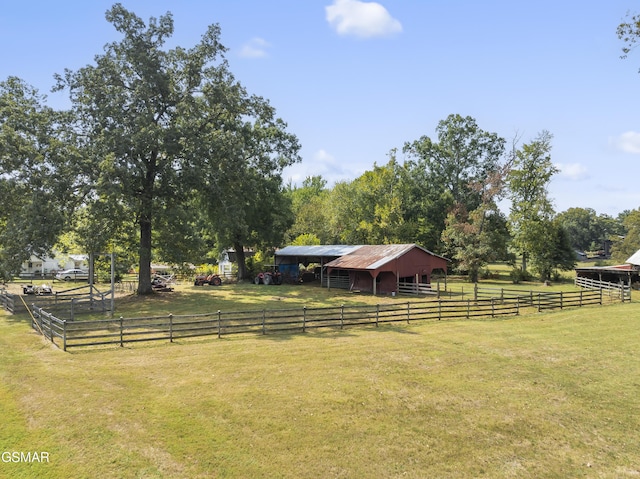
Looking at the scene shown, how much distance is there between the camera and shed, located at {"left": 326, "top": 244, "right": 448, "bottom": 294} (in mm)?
33000

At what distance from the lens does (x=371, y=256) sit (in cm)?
3581

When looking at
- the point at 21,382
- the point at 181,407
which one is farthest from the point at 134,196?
the point at 181,407

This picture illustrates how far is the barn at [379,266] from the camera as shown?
33119 mm

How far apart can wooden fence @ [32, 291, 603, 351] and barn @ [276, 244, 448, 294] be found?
854 centimetres

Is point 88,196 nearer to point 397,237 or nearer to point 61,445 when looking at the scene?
point 61,445

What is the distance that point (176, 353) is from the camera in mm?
14812

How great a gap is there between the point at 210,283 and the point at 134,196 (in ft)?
51.7

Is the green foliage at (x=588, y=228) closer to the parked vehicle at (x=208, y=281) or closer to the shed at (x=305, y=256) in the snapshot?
the shed at (x=305, y=256)

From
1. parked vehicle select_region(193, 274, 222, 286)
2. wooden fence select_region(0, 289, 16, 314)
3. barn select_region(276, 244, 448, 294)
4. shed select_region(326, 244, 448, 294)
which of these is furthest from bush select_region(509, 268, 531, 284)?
wooden fence select_region(0, 289, 16, 314)

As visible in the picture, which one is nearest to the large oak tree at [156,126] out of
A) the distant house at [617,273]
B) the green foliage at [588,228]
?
the distant house at [617,273]

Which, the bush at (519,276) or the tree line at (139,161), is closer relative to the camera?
the tree line at (139,161)

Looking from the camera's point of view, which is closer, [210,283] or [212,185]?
[212,185]

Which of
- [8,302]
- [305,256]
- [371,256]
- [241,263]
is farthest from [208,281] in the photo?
Answer: [8,302]
